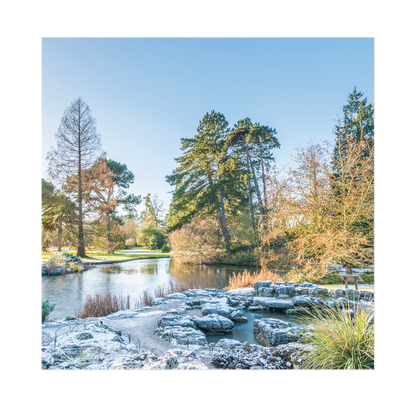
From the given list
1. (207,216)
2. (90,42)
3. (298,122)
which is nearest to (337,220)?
(298,122)

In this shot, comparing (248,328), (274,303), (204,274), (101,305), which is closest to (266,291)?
(274,303)

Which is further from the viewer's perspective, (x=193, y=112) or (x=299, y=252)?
(x=299, y=252)

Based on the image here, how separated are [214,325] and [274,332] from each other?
32.6 inches

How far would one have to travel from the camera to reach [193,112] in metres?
3.70

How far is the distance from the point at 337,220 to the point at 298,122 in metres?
1.53

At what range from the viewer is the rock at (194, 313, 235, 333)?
3.38 m

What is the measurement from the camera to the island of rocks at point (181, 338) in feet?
7.74

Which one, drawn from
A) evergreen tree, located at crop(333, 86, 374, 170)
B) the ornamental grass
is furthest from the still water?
evergreen tree, located at crop(333, 86, 374, 170)

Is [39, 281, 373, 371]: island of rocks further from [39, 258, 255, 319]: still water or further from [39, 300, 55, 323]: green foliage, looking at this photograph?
[39, 258, 255, 319]: still water

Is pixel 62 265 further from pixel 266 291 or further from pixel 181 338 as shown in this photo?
pixel 266 291

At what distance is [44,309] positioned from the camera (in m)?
3.26

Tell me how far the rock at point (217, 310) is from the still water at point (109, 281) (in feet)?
3.11
